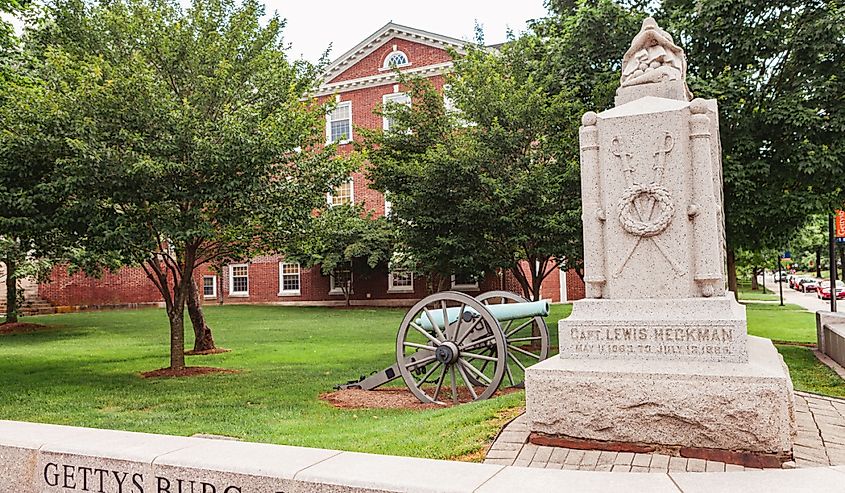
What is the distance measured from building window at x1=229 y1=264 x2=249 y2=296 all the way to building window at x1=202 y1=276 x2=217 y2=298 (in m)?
1.02

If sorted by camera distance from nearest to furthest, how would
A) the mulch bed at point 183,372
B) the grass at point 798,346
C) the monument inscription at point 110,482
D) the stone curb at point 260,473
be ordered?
1. the stone curb at point 260,473
2. the monument inscription at point 110,482
3. the grass at point 798,346
4. the mulch bed at point 183,372

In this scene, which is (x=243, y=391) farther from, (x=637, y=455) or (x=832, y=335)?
(x=832, y=335)

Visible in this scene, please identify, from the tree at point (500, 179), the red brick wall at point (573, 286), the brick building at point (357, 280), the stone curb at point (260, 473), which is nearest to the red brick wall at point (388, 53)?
the brick building at point (357, 280)

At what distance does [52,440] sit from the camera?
13.5 ft

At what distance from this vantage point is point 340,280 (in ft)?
116

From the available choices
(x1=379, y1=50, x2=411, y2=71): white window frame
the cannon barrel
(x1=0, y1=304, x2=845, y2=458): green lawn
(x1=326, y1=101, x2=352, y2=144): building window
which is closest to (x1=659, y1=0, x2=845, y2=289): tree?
(x1=0, y1=304, x2=845, y2=458): green lawn

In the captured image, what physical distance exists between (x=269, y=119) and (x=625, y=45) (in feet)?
23.0

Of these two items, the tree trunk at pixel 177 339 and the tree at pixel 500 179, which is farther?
the tree at pixel 500 179

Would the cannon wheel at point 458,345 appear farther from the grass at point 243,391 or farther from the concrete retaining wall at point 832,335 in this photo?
the concrete retaining wall at point 832,335

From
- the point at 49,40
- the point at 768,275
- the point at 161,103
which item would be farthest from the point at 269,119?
the point at 768,275

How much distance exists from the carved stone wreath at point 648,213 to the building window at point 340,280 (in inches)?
1145

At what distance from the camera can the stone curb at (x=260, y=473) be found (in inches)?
124

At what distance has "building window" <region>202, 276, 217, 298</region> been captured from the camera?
129 feet

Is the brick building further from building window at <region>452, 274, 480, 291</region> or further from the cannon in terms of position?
the cannon
